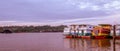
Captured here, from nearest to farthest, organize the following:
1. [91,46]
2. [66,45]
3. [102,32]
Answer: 1. [91,46]
2. [66,45]
3. [102,32]

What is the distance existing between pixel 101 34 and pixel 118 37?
562cm

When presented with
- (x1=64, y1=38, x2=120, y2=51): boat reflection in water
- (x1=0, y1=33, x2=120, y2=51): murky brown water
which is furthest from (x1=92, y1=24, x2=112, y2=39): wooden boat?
(x1=64, y1=38, x2=120, y2=51): boat reflection in water

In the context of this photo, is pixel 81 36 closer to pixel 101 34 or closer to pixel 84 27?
pixel 84 27

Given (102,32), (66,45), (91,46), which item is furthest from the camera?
(102,32)

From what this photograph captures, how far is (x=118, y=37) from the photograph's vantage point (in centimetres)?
6425

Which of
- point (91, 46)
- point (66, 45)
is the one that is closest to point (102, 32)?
point (66, 45)

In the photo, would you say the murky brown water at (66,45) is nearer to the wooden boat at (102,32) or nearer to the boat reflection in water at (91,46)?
the boat reflection in water at (91,46)

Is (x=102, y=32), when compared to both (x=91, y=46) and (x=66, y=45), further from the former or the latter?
(x=91, y=46)

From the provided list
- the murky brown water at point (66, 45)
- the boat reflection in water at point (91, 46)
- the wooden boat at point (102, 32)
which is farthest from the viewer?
the wooden boat at point (102, 32)

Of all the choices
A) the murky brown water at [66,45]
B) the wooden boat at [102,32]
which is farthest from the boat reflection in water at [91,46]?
the wooden boat at [102,32]

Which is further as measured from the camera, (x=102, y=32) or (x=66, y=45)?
(x=102, y=32)

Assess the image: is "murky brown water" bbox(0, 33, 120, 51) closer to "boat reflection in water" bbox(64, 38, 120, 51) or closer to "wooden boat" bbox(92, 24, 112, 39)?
"boat reflection in water" bbox(64, 38, 120, 51)

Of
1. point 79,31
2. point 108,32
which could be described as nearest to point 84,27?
point 79,31

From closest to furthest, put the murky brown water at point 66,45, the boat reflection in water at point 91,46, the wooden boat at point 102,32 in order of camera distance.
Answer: the boat reflection in water at point 91,46 → the murky brown water at point 66,45 → the wooden boat at point 102,32
